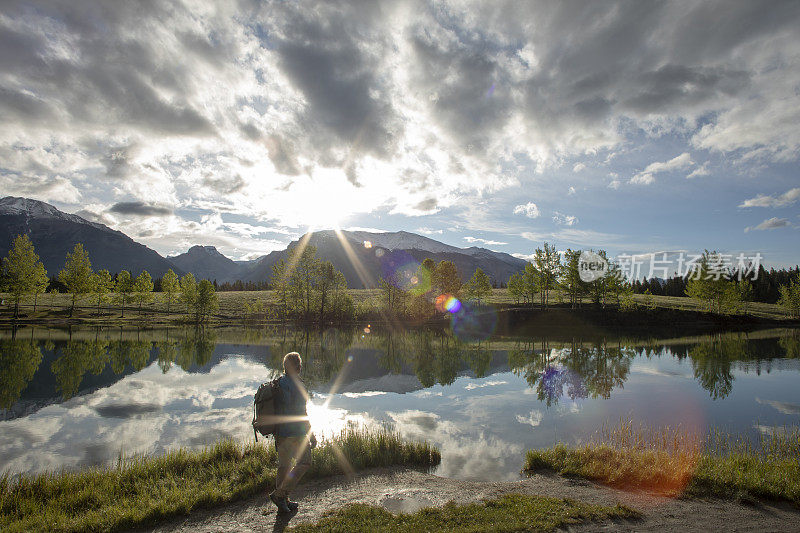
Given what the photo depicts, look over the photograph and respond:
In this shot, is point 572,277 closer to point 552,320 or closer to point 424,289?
point 552,320

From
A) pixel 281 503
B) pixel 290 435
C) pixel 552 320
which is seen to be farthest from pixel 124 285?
pixel 290 435

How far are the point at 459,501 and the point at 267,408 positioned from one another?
18.8 feet

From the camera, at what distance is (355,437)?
48.9ft

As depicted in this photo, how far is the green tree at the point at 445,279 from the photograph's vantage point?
3610 inches

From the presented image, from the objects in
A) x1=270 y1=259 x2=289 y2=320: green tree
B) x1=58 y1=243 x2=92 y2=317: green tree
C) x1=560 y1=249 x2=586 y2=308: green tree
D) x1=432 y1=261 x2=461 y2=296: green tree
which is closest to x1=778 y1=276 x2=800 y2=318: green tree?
x1=560 y1=249 x2=586 y2=308: green tree

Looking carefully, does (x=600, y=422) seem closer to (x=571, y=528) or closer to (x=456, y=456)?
(x=456, y=456)

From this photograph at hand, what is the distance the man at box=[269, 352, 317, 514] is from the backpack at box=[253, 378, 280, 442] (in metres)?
0.10

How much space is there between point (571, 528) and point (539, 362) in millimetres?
32324

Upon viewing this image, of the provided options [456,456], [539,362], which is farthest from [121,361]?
[539,362]

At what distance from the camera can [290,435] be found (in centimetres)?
954

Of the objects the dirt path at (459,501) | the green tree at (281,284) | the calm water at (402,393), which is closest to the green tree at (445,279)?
the green tree at (281,284)

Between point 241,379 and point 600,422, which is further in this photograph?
point 241,379

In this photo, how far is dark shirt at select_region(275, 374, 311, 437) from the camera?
938cm

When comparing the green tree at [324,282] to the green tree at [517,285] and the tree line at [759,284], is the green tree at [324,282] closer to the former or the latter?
the green tree at [517,285]
